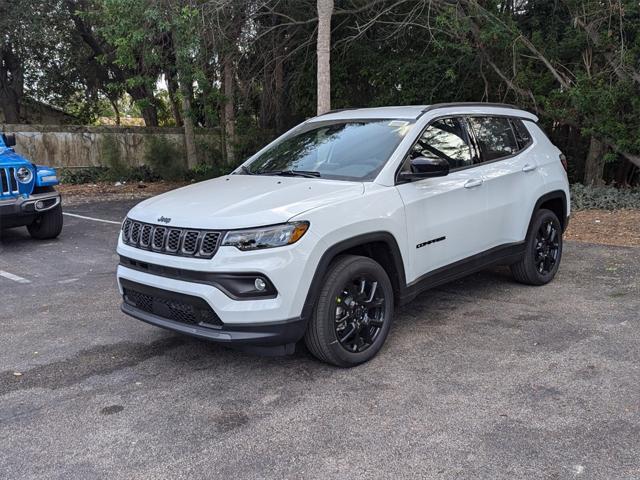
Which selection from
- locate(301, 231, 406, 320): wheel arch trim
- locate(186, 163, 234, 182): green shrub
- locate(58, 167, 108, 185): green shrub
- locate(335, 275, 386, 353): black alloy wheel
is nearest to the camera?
locate(301, 231, 406, 320): wheel arch trim

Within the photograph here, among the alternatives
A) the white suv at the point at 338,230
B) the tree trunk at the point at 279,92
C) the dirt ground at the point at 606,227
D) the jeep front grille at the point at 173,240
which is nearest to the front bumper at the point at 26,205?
the white suv at the point at 338,230

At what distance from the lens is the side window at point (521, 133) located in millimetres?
5843

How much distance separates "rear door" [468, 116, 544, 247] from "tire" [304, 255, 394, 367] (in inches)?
60.9

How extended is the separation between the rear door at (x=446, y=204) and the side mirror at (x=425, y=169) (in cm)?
7

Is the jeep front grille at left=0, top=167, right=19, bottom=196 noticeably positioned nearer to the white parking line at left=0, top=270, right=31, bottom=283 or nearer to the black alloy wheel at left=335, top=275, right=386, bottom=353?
the white parking line at left=0, top=270, right=31, bottom=283

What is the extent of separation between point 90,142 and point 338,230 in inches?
596

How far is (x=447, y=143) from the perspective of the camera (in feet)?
16.4

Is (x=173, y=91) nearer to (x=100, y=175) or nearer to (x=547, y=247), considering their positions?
(x=100, y=175)

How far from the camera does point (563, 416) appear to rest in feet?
11.1

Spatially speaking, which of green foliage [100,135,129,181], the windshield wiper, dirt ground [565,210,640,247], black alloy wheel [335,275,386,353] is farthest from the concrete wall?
black alloy wheel [335,275,386,353]

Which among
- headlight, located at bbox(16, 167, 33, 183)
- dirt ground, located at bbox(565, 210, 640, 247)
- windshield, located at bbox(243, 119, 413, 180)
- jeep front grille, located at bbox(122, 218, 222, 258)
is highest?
windshield, located at bbox(243, 119, 413, 180)

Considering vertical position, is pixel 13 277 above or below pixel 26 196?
below

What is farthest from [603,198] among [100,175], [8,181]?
[100,175]

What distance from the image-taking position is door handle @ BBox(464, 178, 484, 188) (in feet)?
16.1
